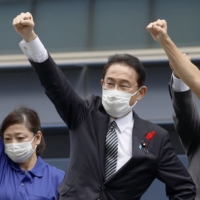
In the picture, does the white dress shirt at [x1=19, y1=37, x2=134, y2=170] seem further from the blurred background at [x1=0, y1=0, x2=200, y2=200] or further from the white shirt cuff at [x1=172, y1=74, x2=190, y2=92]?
the blurred background at [x1=0, y1=0, x2=200, y2=200]

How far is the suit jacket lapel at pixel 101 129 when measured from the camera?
3359 millimetres

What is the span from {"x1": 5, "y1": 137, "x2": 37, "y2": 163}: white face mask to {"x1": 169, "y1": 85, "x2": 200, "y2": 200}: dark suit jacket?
887 mm

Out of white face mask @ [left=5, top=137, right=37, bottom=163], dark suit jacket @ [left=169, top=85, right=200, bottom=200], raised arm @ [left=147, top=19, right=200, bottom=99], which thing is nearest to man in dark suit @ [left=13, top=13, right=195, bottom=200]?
dark suit jacket @ [left=169, top=85, right=200, bottom=200]

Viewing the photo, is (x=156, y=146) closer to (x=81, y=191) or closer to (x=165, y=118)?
(x=81, y=191)

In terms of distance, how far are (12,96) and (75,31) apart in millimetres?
839

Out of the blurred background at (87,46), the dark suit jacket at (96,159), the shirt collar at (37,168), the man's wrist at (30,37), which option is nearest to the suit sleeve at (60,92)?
the dark suit jacket at (96,159)

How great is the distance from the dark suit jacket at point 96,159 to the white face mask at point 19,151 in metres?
0.45

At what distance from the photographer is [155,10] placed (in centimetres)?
593

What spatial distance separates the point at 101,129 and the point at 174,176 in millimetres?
460

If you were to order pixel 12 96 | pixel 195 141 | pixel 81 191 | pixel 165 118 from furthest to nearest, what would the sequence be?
pixel 12 96, pixel 165 118, pixel 195 141, pixel 81 191

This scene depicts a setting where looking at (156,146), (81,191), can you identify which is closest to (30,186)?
(81,191)

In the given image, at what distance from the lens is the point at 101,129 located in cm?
342

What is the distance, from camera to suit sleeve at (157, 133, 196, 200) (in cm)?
343

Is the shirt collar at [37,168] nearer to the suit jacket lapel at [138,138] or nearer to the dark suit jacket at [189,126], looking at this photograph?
the suit jacket lapel at [138,138]
